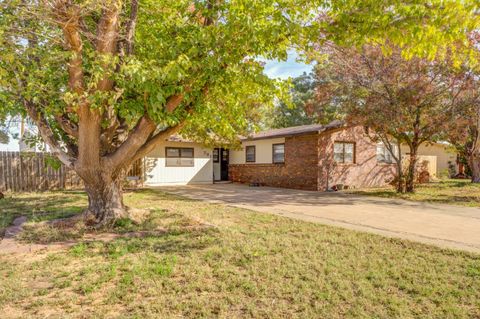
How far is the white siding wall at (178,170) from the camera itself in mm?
17875

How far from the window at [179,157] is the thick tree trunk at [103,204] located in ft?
36.8

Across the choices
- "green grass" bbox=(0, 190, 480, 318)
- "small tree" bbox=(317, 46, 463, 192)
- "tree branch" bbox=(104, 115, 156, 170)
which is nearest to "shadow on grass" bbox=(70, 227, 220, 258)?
"green grass" bbox=(0, 190, 480, 318)

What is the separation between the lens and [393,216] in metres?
8.73

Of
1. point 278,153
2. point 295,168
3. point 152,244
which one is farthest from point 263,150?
point 152,244

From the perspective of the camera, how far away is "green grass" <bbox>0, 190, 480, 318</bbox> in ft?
10.9

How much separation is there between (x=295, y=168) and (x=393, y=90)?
6.07 m

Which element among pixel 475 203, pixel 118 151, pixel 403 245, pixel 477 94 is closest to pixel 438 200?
pixel 475 203

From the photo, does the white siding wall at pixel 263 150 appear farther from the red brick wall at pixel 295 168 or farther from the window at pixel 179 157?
the window at pixel 179 157

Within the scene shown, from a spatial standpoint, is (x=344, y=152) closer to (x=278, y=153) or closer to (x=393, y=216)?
(x=278, y=153)

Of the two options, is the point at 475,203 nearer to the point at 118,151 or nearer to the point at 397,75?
the point at 397,75

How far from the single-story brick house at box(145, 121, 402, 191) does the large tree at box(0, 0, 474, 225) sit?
864cm

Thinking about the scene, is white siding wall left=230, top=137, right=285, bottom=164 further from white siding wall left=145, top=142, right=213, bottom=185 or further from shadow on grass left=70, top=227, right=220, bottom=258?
shadow on grass left=70, top=227, right=220, bottom=258

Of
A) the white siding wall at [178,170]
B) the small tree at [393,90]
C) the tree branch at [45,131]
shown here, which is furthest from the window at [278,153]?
the tree branch at [45,131]

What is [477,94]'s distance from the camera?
12.6m
